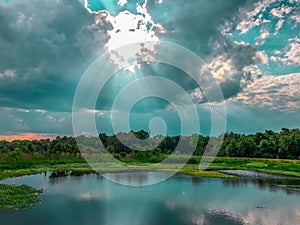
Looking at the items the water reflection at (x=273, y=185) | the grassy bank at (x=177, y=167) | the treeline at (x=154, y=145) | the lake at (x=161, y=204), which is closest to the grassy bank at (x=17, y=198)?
the lake at (x=161, y=204)

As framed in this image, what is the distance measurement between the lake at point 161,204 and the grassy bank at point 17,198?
720mm

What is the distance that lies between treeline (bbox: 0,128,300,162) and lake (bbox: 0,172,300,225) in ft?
74.1

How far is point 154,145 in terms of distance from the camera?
253ft

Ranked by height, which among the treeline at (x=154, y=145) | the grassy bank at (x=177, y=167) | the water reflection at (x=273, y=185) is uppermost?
the treeline at (x=154, y=145)

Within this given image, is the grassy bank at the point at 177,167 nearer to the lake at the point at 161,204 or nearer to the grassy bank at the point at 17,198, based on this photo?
the lake at the point at 161,204

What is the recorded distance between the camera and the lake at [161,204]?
15812mm

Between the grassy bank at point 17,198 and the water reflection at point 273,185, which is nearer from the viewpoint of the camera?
the grassy bank at point 17,198

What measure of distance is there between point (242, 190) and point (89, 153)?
36.8 m

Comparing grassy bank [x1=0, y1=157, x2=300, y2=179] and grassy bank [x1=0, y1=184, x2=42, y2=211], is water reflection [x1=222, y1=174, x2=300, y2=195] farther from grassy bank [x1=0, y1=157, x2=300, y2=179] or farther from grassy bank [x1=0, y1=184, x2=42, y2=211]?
grassy bank [x1=0, y1=184, x2=42, y2=211]

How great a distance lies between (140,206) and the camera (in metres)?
18.9

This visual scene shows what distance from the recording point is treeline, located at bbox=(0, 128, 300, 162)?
164ft

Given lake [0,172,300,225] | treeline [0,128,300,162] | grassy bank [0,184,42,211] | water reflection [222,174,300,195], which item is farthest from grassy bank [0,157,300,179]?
grassy bank [0,184,42,211]

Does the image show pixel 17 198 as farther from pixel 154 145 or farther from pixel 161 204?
pixel 154 145

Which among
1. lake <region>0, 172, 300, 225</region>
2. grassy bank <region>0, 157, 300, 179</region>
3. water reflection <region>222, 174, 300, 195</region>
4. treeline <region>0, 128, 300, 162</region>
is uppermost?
treeline <region>0, 128, 300, 162</region>
